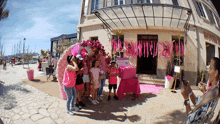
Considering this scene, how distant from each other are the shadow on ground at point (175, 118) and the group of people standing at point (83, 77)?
76.8 inches

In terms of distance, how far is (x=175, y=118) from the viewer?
277 cm

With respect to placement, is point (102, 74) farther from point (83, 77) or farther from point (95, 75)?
point (83, 77)

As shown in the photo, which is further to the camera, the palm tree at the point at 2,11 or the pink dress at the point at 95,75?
the pink dress at the point at 95,75

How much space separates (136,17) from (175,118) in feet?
15.5

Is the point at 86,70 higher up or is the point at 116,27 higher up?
the point at 116,27

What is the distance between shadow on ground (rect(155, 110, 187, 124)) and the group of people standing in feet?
6.40

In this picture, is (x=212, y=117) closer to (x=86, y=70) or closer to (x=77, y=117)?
(x=77, y=117)

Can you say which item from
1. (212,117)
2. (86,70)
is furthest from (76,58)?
(212,117)

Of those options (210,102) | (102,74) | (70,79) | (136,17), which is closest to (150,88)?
(102,74)

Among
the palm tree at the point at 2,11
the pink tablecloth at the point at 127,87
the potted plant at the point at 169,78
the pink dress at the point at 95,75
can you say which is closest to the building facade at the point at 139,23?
the potted plant at the point at 169,78

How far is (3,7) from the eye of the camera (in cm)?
108

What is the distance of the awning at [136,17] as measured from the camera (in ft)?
14.3

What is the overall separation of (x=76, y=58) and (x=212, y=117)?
9.26 ft

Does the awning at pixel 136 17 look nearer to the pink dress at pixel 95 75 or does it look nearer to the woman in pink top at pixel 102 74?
the woman in pink top at pixel 102 74
